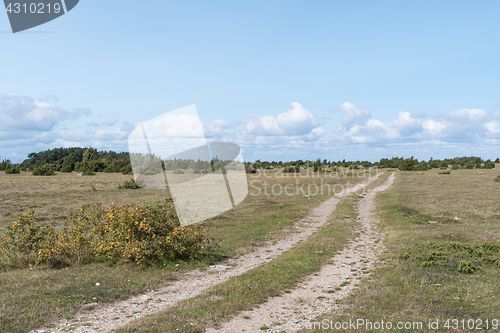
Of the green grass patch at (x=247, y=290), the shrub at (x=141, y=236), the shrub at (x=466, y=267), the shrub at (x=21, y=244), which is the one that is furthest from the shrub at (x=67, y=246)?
the shrub at (x=466, y=267)

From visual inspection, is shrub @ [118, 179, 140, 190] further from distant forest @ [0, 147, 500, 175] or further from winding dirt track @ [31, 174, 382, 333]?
winding dirt track @ [31, 174, 382, 333]

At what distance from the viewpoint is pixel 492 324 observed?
7.23 metres

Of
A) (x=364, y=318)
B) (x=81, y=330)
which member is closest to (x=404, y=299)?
(x=364, y=318)

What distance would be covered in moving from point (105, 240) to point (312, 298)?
883cm

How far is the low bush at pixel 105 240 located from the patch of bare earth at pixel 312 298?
17.9 feet

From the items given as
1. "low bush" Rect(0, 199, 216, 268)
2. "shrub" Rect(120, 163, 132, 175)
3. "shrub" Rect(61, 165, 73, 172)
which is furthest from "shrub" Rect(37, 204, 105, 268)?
"shrub" Rect(61, 165, 73, 172)

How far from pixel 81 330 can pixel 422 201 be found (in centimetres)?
3237

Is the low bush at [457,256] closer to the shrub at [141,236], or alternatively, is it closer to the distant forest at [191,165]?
the shrub at [141,236]

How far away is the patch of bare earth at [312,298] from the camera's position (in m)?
7.69

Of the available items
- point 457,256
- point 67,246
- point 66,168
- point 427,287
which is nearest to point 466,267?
point 457,256

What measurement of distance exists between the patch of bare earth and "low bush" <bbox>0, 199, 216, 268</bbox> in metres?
5.44

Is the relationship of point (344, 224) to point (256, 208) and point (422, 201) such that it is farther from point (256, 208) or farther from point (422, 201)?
point (422, 201)

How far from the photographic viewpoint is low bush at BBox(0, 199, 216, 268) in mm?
12008

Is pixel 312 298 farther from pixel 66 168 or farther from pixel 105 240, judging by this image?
pixel 66 168
